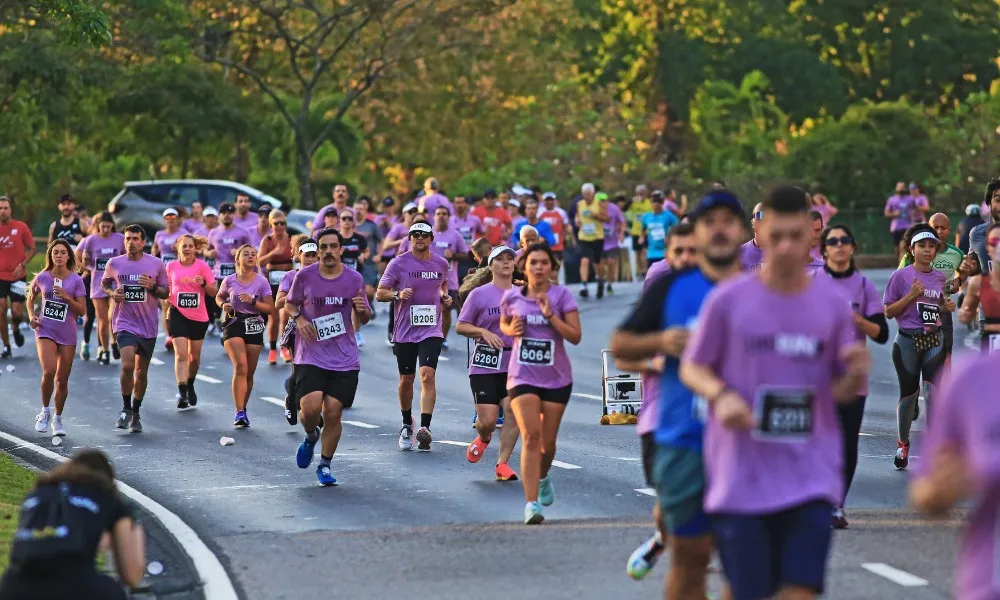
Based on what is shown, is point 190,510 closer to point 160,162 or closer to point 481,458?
point 481,458

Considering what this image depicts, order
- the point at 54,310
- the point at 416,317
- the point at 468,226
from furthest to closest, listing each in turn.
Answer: the point at 468,226
the point at 54,310
the point at 416,317

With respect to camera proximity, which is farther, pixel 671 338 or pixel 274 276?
pixel 274 276

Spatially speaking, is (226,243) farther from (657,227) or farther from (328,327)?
(328,327)

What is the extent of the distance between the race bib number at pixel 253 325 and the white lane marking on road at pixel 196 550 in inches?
173

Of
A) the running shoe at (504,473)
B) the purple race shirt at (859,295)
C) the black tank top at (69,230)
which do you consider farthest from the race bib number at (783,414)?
the black tank top at (69,230)

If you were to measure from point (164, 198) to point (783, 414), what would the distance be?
35.3m

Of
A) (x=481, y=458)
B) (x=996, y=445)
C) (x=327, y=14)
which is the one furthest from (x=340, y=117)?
(x=996, y=445)

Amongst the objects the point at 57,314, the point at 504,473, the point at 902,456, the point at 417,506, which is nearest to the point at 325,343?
the point at 504,473

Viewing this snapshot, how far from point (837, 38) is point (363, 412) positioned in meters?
56.3

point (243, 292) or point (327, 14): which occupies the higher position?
point (327, 14)

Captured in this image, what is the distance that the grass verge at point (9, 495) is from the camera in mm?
11497

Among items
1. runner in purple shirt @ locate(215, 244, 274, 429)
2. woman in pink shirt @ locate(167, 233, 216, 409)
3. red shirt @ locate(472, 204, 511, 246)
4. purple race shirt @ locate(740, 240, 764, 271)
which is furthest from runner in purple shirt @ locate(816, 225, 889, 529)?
red shirt @ locate(472, 204, 511, 246)

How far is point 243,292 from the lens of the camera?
19.2 meters

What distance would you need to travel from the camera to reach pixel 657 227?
32094mm
